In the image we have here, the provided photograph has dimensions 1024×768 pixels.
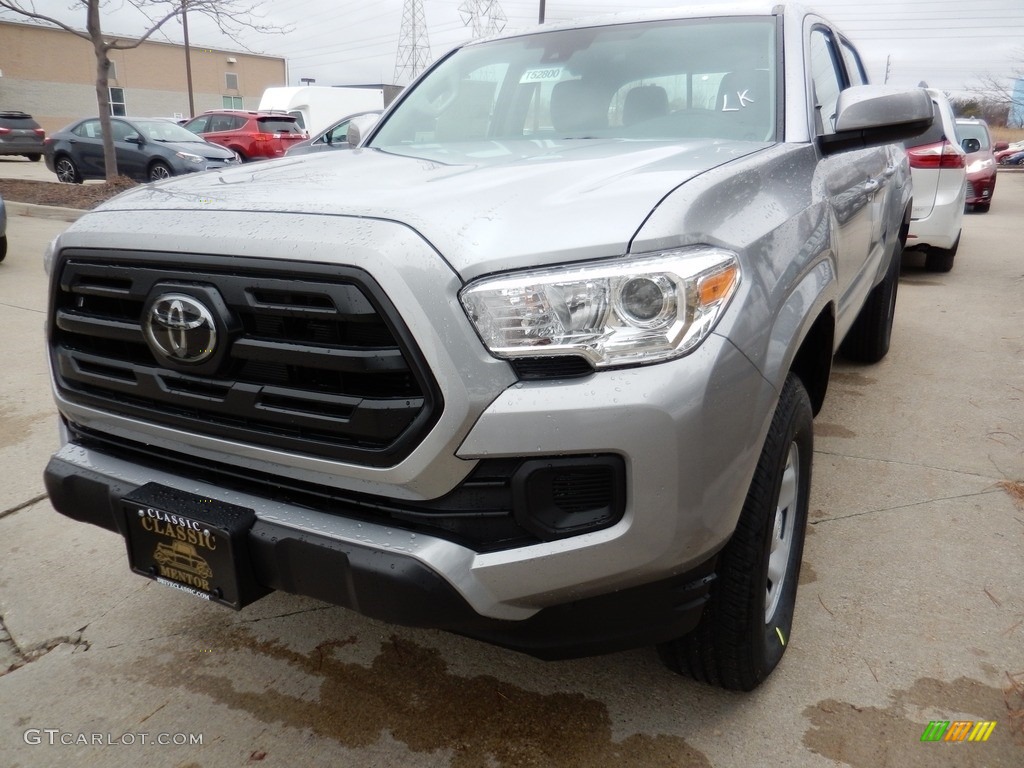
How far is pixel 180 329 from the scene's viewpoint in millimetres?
1697

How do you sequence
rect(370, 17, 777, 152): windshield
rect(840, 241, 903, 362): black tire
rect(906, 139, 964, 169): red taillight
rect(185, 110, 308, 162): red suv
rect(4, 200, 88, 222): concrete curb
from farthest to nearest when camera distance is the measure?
1. rect(185, 110, 308, 162): red suv
2. rect(4, 200, 88, 222): concrete curb
3. rect(906, 139, 964, 169): red taillight
4. rect(840, 241, 903, 362): black tire
5. rect(370, 17, 777, 152): windshield

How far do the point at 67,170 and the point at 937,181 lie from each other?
15353 millimetres

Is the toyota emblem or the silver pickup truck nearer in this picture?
the silver pickup truck

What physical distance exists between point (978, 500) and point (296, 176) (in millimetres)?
2723

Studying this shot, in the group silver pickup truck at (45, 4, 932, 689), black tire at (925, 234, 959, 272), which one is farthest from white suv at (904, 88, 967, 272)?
silver pickup truck at (45, 4, 932, 689)

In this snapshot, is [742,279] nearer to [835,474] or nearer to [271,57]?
[835,474]

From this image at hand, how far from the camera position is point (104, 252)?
1843mm

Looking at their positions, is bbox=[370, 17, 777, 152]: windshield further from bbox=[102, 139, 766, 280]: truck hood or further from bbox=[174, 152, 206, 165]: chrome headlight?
bbox=[174, 152, 206, 165]: chrome headlight

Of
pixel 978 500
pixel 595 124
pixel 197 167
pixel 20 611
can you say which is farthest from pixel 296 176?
pixel 197 167

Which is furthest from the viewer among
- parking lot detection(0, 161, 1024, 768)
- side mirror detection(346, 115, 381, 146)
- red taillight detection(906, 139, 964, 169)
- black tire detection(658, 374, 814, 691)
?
red taillight detection(906, 139, 964, 169)

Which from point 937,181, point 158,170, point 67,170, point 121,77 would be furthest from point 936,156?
point 121,77

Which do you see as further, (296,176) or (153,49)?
(153,49)

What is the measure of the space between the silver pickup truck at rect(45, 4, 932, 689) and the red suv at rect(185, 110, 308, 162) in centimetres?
1629

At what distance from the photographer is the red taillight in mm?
6770
